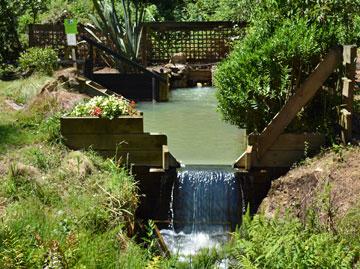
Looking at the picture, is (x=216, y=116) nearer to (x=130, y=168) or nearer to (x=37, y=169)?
(x=130, y=168)

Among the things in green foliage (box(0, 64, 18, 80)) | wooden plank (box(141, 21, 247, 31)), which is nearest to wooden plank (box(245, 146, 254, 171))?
green foliage (box(0, 64, 18, 80))

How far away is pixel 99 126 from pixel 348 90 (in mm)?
3292

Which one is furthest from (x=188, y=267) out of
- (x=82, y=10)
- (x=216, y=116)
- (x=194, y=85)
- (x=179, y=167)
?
(x=82, y=10)

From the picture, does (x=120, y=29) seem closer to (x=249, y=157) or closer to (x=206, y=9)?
(x=249, y=157)

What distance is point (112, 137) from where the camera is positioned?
766 cm

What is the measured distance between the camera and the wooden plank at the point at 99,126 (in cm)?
763

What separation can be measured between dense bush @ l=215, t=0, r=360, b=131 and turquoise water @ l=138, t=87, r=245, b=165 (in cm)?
93

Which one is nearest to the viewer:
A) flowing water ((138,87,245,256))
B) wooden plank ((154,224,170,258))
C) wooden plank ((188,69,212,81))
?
wooden plank ((154,224,170,258))

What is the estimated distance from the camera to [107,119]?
7.64m

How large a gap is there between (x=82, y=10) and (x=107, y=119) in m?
15.9

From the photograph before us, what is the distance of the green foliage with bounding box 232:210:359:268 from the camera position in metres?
4.58

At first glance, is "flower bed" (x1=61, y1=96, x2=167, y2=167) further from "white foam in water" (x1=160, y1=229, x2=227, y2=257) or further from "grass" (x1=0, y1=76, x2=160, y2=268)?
"white foam in water" (x1=160, y1=229, x2=227, y2=257)

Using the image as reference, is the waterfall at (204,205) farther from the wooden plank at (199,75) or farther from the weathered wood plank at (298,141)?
the wooden plank at (199,75)

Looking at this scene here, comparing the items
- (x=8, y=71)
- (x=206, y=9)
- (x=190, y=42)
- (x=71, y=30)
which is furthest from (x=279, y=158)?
(x=206, y=9)
